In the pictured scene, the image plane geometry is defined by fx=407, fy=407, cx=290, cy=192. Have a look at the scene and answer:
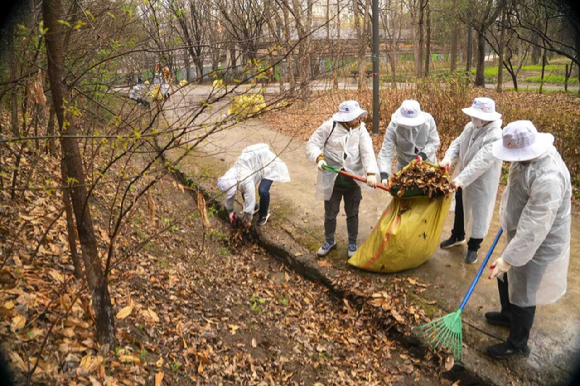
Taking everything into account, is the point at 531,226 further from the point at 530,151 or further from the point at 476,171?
the point at 476,171

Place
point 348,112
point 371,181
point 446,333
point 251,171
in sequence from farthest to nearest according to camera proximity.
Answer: point 251,171
point 348,112
point 371,181
point 446,333

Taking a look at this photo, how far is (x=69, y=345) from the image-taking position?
8.78 ft

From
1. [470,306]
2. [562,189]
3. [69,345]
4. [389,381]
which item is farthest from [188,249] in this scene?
[562,189]

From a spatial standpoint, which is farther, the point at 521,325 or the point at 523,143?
the point at 521,325

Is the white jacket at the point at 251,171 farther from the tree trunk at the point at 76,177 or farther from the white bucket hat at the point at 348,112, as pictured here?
the tree trunk at the point at 76,177

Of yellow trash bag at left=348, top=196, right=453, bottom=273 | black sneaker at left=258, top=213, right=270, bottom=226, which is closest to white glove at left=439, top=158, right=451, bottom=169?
yellow trash bag at left=348, top=196, right=453, bottom=273

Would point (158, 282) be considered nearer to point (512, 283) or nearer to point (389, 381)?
point (389, 381)

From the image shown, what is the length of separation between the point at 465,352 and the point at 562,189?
144 centimetres

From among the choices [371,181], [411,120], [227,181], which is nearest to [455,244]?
[371,181]

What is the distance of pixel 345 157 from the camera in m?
4.43

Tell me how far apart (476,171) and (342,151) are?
4.45 ft

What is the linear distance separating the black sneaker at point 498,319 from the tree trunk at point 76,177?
3024 mm

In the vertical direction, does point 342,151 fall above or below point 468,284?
above

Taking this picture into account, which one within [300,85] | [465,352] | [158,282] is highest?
[300,85]
